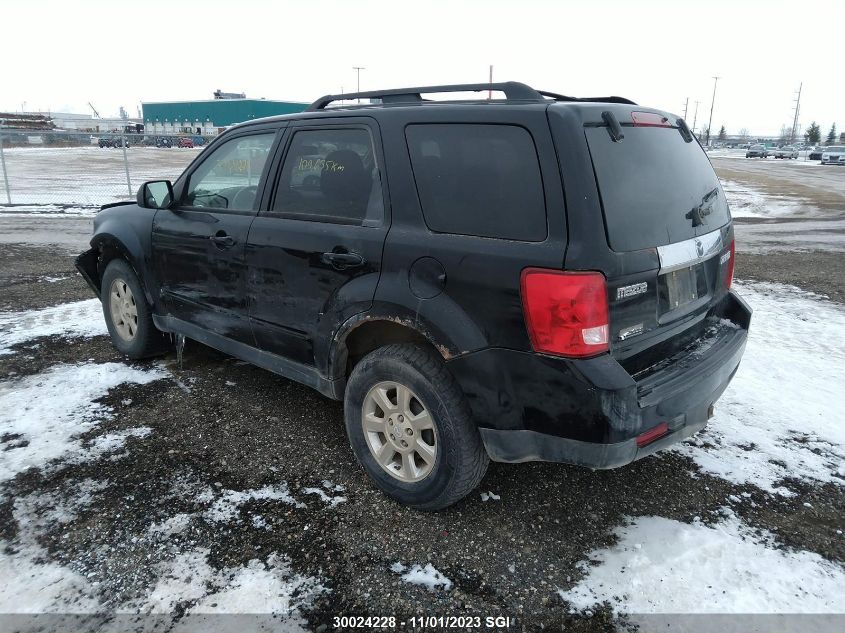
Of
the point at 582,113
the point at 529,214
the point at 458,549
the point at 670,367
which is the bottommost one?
the point at 458,549

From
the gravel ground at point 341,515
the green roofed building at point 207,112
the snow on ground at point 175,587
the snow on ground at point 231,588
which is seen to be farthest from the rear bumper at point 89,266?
the green roofed building at point 207,112

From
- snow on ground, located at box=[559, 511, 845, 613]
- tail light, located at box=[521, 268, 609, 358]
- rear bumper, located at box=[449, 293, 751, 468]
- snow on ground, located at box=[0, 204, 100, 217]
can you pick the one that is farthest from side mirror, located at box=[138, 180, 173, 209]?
snow on ground, located at box=[0, 204, 100, 217]

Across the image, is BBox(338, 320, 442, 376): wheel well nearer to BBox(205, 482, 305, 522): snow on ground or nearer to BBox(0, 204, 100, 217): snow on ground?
BBox(205, 482, 305, 522): snow on ground

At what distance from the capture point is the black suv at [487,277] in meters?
2.33

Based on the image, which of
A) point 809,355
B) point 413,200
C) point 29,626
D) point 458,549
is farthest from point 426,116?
point 809,355

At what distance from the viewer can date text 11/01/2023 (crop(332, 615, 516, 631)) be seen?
2.25 meters

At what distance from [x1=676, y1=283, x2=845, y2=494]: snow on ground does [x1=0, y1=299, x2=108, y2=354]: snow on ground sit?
17.4 ft

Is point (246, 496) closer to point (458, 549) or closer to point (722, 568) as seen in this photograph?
point (458, 549)

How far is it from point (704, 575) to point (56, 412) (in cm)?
391

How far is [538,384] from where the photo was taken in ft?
7.84

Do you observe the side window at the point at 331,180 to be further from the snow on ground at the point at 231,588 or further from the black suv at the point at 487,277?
the snow on ground at the point at 231,588

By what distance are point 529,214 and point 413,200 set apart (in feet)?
2.04

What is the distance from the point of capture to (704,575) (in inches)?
98.5

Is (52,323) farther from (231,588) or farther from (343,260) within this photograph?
(231,588)
